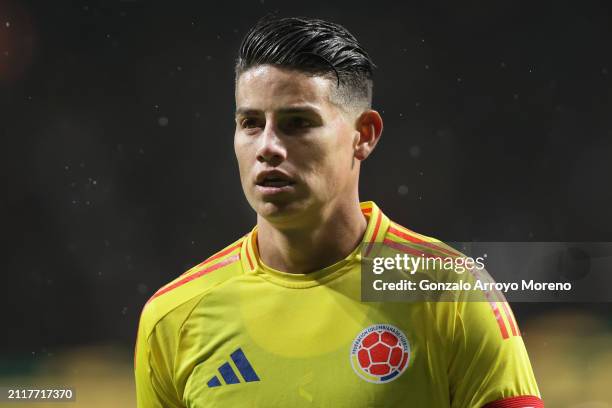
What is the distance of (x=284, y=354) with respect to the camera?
3.67 meters

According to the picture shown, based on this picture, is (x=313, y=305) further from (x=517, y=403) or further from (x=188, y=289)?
(x=517, y=403)

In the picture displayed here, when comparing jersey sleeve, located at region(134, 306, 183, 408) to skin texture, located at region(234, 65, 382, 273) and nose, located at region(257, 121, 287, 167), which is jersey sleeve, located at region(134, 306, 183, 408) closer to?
skin texture, located at region(234, 65, 382, 273)

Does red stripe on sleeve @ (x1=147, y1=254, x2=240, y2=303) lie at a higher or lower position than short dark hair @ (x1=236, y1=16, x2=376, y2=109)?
lower

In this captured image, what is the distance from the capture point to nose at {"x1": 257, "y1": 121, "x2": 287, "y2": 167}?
3.49m

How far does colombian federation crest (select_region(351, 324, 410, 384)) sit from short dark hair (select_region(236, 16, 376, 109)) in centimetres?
88

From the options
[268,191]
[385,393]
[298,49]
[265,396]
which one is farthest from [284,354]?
[298,49]

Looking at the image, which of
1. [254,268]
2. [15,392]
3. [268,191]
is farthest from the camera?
[15,392]

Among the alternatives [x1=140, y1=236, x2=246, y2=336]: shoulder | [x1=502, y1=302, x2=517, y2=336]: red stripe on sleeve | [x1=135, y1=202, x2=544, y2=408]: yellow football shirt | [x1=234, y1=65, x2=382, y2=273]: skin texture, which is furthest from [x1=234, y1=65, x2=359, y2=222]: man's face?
[x1=502, y1=302, x2=517, y2=336]: red stripe on sleeve

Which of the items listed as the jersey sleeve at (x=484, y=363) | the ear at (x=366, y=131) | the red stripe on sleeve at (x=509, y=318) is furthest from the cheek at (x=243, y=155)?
the red stripe on sleeve at (x=509, y=318)

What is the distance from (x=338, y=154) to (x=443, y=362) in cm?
86

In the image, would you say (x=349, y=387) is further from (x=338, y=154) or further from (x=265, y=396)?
(x=338, y=154)

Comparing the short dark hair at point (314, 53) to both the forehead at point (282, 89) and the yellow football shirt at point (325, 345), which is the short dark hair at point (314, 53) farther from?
the yellow football shirt at point (325, 345)

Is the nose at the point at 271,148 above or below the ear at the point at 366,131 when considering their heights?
below

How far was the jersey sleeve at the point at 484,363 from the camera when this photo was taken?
3.54 m
